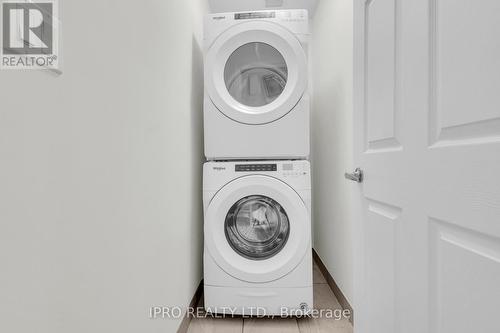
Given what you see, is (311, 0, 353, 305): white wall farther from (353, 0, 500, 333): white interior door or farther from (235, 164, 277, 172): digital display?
(353, 0, 500, 333): white interior door

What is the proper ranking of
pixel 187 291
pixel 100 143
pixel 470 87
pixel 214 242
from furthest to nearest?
pixel 214 242 → pixel 187 291 → pixel 100 143 → pixel 470 87

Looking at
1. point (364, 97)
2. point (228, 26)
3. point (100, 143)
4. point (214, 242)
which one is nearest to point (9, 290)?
point (100, 143)

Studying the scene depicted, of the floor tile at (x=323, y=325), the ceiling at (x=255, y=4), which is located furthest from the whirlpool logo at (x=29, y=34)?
the ceiling at (x=255, y=4)

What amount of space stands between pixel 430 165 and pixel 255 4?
210 centimetres

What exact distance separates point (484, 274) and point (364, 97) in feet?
2.39

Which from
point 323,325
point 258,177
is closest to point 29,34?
point 258,177

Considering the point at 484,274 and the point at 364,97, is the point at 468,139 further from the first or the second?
the point at 364,97

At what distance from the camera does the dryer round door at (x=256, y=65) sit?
171 centimetres

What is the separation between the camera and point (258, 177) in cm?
170

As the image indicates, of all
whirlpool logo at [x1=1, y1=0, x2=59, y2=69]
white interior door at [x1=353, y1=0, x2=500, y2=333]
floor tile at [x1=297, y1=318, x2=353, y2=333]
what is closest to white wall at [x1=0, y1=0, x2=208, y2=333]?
whirlpool logo at [x1=1, y1=0, x2=59, y2=69]

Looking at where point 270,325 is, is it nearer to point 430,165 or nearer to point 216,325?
point 216,325

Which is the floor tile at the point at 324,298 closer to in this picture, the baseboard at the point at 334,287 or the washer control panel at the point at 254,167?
the baseboard at the point at 334,287

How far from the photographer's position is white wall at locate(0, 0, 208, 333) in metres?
0.51

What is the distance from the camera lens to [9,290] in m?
0.48
